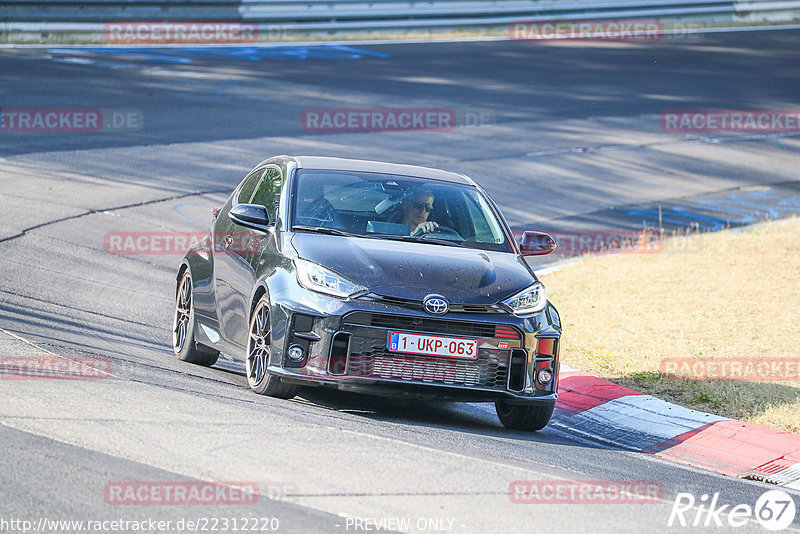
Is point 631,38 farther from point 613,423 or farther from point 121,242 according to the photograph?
point 613,423

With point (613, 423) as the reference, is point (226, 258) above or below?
above

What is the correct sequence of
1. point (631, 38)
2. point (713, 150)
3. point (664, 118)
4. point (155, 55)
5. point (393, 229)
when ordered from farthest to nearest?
point (631, 38) < point (155, 55) < point (664, 118) < point (713, 150) < point (393, 229)

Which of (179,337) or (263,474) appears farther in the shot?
(179,337)

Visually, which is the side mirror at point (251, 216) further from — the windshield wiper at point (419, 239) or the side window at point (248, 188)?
the side window at point (248, 188)

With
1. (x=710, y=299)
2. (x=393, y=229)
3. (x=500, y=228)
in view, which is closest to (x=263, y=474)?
(x=393, y=229)

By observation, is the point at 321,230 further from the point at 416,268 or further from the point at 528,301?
the point at 528,301

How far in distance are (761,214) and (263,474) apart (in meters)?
15.7

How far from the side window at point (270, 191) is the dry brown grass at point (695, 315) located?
314 cm

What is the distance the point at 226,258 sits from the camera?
363 inches

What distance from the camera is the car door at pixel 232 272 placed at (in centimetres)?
868

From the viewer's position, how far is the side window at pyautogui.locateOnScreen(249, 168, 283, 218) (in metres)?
9.02

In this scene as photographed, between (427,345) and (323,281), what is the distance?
31.2 inches

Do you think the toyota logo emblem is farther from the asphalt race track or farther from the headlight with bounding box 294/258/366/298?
the asphalt race track

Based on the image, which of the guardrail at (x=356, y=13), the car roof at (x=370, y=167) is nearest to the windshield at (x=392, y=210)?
the car roof at (x=370, y=167)
